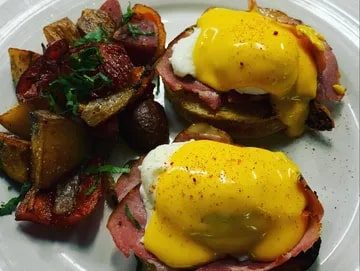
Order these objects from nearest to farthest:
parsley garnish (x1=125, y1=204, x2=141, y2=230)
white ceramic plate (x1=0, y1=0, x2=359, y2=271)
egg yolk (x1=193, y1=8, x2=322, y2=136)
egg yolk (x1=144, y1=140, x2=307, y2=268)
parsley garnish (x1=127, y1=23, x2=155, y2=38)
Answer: egg yolk (x1=144, y1=140, x2=307, y2=268)
parsley garnish (x1=125, y1=204, x2=141, y2=230)
white ceramic plate (x1=0, y1=0, x2=359, y2=271)
egg yolk (x1=193, y1=8, x2=322, y2=136)
parsley garnish (x1=127, y1=23, x2=155, y2=38)

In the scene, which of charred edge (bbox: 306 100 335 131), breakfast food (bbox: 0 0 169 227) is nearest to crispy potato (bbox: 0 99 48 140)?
breakfast food (bbox: 0 0 169 227)

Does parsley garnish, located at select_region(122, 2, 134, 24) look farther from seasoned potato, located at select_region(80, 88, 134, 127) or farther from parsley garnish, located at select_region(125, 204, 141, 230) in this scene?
parsley garnish, located at select_region(125, 204, 141, 230)

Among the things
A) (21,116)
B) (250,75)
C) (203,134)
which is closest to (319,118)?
(250,75)

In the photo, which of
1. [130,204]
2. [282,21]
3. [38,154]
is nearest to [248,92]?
[282,21]

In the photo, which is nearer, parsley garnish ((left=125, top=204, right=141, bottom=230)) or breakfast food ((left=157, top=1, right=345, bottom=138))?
parsley garnish ((left=125, top=204, right=141, bottom=230))

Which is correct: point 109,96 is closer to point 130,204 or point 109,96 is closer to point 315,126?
point 130,204

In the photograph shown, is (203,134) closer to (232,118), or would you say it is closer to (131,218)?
(232,118)

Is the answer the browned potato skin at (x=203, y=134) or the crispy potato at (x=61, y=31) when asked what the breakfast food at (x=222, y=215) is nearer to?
the browned potato skin at (x=203, y=134)
